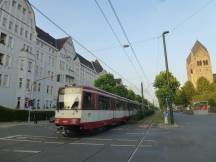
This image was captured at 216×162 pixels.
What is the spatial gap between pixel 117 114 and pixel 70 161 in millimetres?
16111

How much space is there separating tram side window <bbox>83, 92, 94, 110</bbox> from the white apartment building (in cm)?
2162

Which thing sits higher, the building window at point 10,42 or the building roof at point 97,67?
the building roof at point 97,67

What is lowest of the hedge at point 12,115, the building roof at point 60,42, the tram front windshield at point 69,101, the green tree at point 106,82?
the hedge at point 12,115

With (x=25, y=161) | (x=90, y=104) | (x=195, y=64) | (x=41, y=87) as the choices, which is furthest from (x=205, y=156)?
(x=195, y=64)

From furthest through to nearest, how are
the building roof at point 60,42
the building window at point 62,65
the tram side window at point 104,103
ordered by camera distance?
the building roof at point 60,42, the building window at point 62,65, the tram side window at point 104,103

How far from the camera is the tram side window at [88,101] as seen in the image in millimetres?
15453

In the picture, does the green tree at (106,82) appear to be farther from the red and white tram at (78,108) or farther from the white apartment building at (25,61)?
the red and white tram at (78,108)

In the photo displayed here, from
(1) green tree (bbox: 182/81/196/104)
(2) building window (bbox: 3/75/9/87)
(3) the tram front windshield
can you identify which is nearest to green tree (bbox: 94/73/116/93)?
(2) building window (bbox: 3/75/9/87)

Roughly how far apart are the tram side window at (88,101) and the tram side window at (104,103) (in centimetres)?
158

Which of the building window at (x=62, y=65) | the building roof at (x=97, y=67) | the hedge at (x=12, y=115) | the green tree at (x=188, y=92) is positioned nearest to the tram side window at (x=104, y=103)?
the hedge at (x=12, y=115)

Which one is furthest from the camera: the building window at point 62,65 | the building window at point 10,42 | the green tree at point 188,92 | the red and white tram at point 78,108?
the green tree at point 188,92

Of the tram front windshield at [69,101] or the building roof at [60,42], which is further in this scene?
the building roof at [60,42]

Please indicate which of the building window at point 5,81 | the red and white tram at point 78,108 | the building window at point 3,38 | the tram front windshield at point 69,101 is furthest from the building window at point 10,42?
the tram front windshield at point 69,101

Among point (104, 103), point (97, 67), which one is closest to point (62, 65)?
point (97, 67)
